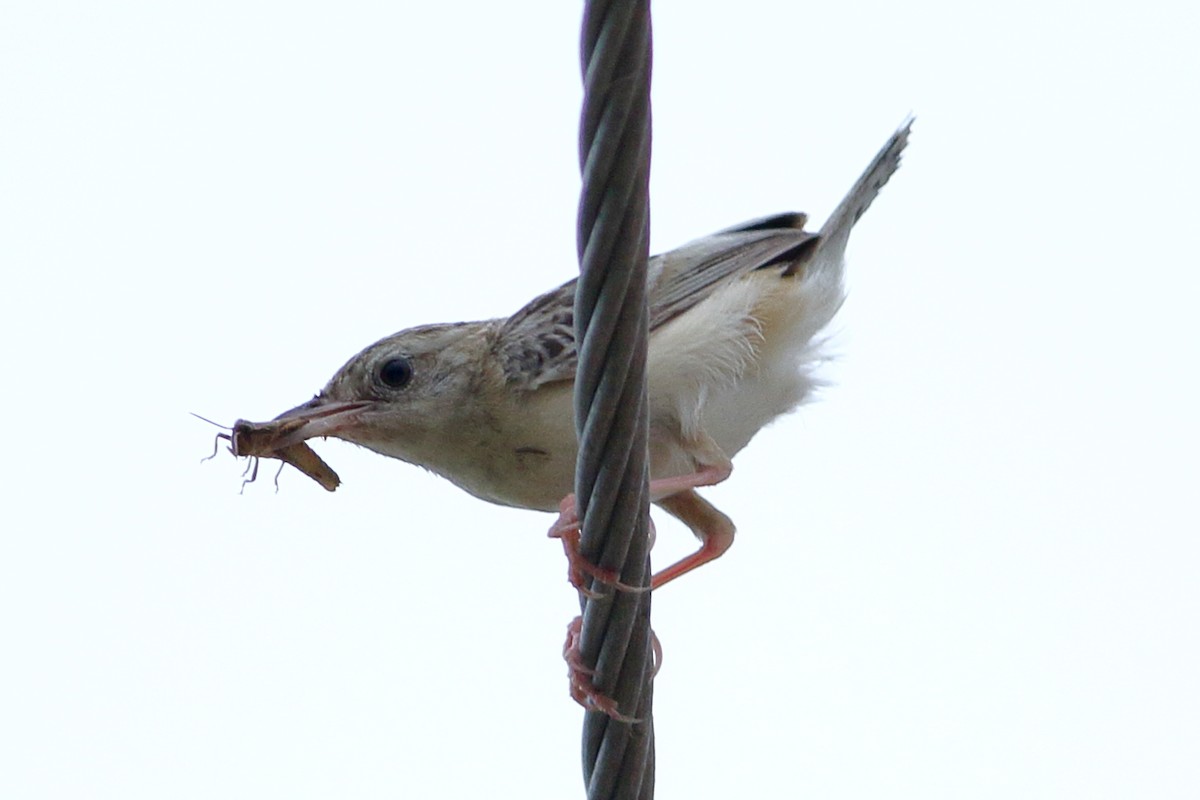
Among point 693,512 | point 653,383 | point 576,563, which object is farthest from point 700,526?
point 576,563

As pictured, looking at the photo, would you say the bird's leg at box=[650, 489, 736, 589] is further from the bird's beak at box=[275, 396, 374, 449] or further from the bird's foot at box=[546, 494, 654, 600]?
the bird's foot at box=[546, 494, 654, 600]

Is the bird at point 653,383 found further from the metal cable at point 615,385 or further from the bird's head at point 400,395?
the metal cable at point 615,385

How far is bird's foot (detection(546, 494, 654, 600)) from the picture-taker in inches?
111

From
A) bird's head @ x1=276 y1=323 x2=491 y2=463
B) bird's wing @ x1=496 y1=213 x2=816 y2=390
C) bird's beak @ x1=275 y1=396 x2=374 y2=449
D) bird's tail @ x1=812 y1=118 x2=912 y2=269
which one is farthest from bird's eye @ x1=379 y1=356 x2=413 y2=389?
bird's tail @ x1=812 y1=118 x2=912 y2=269

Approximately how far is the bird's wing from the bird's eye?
1.12 ft

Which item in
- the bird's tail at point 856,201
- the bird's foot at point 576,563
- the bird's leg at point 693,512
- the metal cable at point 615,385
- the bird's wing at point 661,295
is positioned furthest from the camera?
the bird's tail at point 856,201

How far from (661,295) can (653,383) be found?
0.57 meters

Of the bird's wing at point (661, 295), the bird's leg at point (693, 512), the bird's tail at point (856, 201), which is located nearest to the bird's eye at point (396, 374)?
the bird's wing at point (661, 295)

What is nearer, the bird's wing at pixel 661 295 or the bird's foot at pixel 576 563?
the bird's foot at pixel 576 563

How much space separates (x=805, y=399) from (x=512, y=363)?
125cm

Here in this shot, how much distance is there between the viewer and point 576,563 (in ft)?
9.75

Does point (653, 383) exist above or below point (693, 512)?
above

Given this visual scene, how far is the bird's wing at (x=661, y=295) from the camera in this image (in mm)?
4934

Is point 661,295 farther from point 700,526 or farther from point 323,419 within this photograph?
point 323,419
